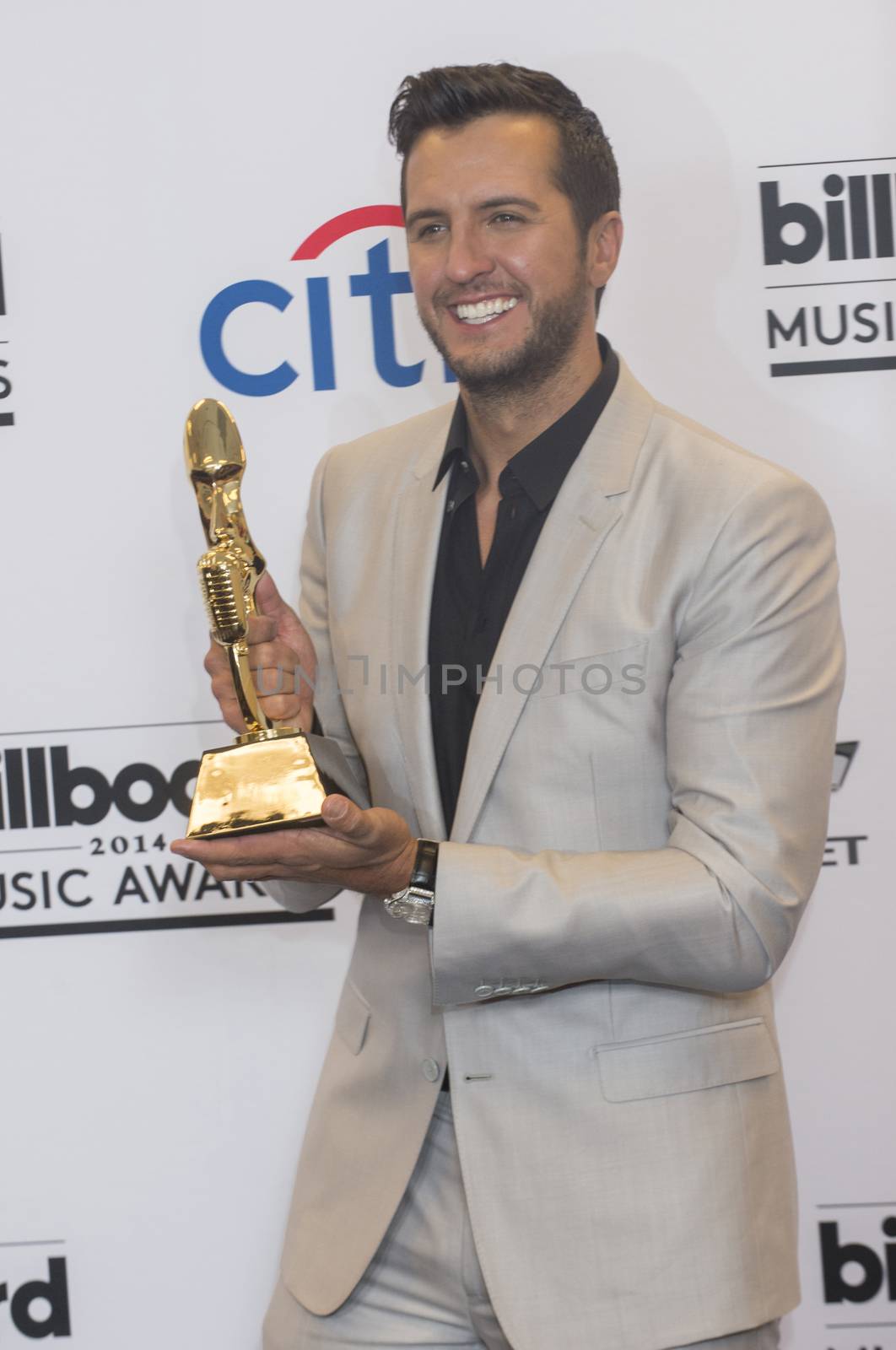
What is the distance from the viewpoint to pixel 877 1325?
2367 mm

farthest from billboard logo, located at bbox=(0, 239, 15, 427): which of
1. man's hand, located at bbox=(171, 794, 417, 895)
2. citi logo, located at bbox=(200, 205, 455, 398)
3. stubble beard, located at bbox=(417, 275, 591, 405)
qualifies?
man's hand, located at bbox=(171, 794, 417, 895)

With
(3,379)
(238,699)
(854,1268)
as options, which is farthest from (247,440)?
(854,1268)

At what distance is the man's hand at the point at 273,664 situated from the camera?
1.70m

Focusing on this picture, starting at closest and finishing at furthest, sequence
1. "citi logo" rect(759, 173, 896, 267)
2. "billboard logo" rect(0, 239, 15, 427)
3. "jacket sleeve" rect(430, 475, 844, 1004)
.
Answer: "jacket sleeve" rect(430, 475, 844, 1004) < "citi logo" rect(759, 173, 896, 267) < "billboard logo" rect(0, 239, 15, 427)

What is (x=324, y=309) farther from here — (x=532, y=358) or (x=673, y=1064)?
(x=673, y=1064)

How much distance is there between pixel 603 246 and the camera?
1822 mm

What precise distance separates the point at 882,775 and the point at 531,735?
37.3 inches

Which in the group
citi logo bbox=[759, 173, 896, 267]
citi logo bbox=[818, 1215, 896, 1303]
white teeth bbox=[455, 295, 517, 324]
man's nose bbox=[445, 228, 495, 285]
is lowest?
citi logo bbox=[818, 1215, 896, 1303]

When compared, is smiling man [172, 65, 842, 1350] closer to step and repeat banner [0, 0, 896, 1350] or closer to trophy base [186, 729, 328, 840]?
trophy base [186, 729, 328, 840]

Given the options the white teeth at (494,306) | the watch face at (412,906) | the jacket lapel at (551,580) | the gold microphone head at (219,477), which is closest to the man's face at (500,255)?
the white teeth at (494,306)

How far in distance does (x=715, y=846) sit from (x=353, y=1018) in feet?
1.84

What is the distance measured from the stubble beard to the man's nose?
80 mm

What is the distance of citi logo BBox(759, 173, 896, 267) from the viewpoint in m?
2.21

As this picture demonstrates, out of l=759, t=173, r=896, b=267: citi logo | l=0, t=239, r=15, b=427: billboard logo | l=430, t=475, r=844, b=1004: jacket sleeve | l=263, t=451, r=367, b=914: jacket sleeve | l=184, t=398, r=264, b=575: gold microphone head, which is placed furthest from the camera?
l=0, t=239, r=15, b=427: billboard logo
